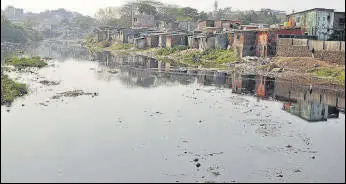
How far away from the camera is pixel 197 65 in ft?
158

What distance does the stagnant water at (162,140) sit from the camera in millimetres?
13469

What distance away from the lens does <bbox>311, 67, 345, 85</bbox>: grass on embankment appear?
32281mm

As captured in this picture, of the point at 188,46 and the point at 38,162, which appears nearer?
the point at 38,162

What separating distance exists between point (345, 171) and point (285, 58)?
28546mm

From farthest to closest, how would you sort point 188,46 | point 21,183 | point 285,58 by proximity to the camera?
1. point 188,46
2. point 285,58
3. point 21,183

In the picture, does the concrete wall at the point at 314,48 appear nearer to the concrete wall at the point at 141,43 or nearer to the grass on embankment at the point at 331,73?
the grass on embankment at the point at 331,73

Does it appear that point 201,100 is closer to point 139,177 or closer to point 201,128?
point 201,128

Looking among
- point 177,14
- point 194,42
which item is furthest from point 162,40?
point 177,14

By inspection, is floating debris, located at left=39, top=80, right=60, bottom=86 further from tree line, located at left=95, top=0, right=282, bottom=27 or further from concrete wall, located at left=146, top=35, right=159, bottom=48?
tree line, located at left=95, top=0, right=282, bottom=27

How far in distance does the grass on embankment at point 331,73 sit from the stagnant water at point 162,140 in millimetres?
8958

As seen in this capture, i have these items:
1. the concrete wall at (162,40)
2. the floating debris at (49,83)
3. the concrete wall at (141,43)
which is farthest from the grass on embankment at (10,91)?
the concrete wall at (141,43)

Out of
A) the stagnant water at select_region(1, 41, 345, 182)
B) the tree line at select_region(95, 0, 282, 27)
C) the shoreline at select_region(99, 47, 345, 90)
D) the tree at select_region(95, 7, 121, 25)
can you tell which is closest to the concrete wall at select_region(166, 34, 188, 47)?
the shoreline at select_region(99, 47, 345, 90)

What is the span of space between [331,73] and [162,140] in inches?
851

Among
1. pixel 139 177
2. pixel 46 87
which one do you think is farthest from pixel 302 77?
pixel 139 177
